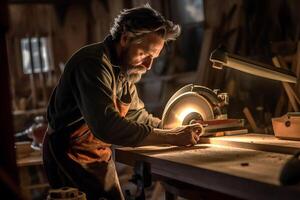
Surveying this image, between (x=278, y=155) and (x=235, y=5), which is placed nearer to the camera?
(x=278, y=155)

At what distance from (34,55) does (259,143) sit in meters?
7.57

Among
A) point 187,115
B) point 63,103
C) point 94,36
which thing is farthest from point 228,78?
point 94,36

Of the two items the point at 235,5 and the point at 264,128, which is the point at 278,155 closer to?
the point at 264,128

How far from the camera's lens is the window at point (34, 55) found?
953cm

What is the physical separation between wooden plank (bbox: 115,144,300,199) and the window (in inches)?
275

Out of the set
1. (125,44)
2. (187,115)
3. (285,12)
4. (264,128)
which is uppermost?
(285,12)

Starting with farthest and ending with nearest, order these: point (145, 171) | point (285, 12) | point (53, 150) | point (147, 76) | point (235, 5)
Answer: point (147, 76) → point (235, 5) → point (285, 12) → point (53, 150) → point (145, 171)

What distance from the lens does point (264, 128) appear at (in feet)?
16.5

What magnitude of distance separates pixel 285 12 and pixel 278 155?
11.1 feet

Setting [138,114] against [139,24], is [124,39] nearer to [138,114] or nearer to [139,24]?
[139,24]

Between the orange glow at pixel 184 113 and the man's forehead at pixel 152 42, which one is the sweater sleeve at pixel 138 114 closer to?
the orange glow at pixel 184 113

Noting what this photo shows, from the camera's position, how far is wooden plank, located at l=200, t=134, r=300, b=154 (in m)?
2.59

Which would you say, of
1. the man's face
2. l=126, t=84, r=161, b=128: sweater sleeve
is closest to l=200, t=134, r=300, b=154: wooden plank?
l=126, t=84, r=161, b=128: sweater sleeve

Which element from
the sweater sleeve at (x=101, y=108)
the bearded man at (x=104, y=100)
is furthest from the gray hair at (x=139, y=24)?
the sweater sleeve at (x=101, y=108)
